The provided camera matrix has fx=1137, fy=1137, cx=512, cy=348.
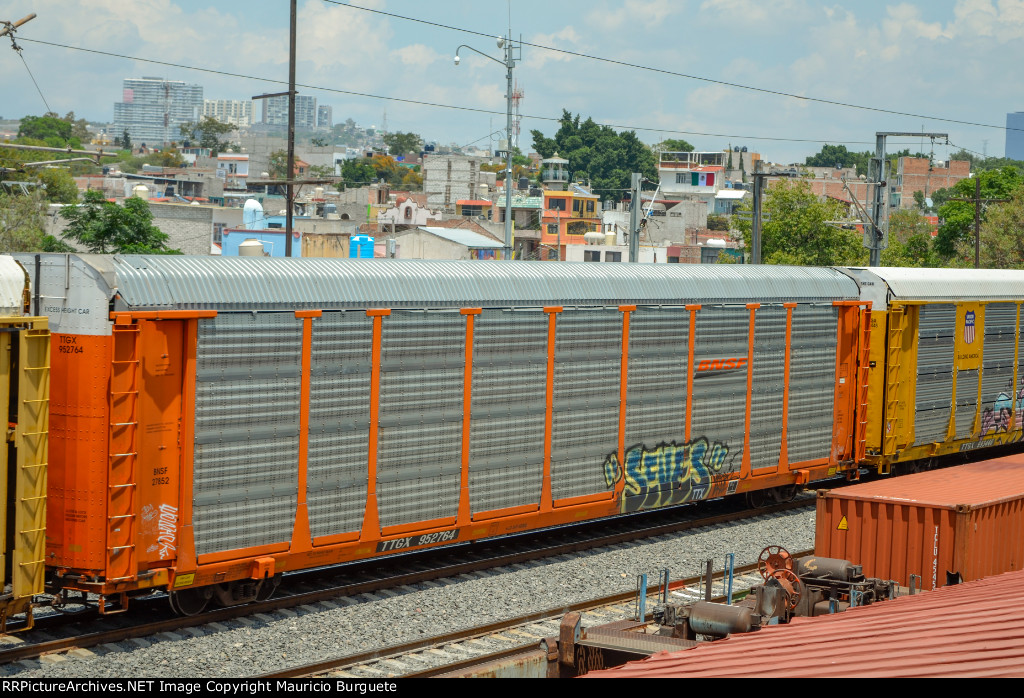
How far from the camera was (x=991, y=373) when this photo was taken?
25438 mm

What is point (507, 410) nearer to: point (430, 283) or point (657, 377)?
point (430, 283)

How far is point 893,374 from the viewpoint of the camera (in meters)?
22.3

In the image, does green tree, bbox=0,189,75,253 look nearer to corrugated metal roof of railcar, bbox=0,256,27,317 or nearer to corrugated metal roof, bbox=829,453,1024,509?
corrugated metal roof of railcar, bbox=0,256,27,317

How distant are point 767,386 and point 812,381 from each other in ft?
4.86

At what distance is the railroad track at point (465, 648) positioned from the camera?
11.3 m

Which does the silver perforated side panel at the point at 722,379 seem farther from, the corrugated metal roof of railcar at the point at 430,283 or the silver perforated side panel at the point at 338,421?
the silver perforated side panel at the point at 338,421

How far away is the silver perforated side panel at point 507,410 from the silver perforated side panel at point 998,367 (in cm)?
1337

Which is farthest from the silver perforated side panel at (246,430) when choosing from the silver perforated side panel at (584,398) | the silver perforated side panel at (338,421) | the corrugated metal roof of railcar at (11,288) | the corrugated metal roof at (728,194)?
the corrugated metal roof at (728,194)

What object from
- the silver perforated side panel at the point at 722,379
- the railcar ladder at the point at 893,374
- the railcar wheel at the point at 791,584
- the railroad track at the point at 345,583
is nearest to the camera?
the railroad track at the point at 345,583

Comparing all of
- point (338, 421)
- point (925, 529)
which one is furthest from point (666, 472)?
point (338, 421)

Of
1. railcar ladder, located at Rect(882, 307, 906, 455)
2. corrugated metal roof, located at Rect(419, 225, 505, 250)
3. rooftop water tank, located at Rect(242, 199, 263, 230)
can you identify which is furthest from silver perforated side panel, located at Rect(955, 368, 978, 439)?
rooftop water tank, located at Rect(242, 199, 263, 230)

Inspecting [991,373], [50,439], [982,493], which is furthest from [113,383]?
[991,373]

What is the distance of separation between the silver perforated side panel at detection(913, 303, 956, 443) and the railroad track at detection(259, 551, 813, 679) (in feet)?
32.5

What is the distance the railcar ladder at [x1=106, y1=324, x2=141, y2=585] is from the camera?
38.3ft
